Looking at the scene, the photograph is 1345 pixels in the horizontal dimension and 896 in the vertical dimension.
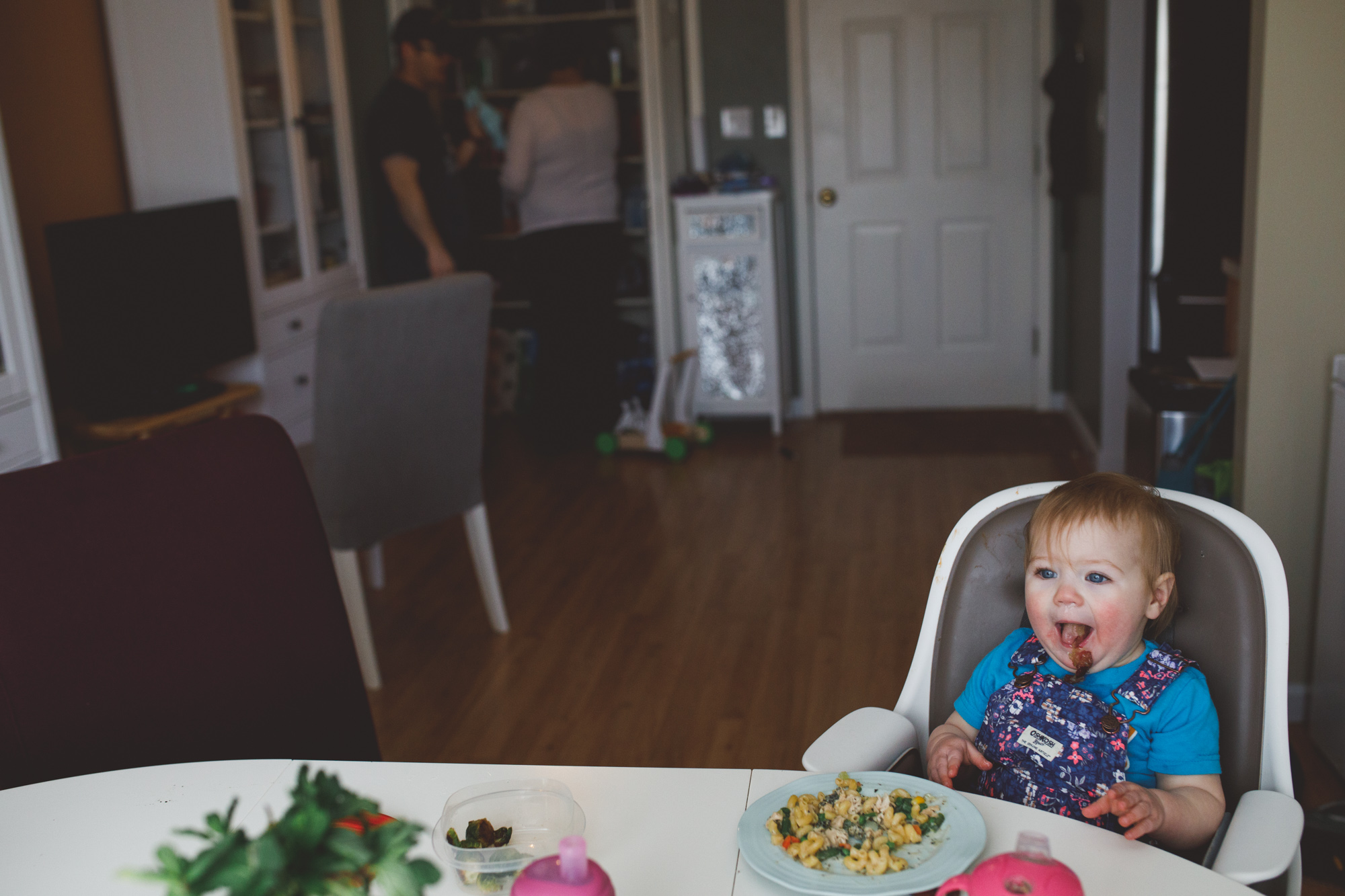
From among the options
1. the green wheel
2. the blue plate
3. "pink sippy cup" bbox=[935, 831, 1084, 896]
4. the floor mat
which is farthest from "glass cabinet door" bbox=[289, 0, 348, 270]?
"pink sippy cup" bbox=[935, 831, 1084, 896]

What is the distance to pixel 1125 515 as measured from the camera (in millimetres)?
1329

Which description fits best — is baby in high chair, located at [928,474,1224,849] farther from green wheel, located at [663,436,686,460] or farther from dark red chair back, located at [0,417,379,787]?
green wheel, located at [663,436,686,460]

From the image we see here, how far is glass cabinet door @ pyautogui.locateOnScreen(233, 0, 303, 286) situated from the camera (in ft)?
12.7

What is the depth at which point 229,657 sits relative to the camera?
1527mm

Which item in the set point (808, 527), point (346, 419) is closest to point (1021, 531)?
point (346, 419)

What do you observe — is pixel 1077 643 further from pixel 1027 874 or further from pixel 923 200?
pixel 923 200

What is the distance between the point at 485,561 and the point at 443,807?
200 cm

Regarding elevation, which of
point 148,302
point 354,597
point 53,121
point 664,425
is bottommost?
point 664,425

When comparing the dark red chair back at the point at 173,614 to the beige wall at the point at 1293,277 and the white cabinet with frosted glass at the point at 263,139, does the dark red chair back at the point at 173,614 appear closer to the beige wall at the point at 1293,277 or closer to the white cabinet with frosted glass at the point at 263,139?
the beige wall at the point at 1293,277

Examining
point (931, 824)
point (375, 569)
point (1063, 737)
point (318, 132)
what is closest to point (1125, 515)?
point (1063, 737)

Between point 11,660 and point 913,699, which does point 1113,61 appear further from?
point 11,660

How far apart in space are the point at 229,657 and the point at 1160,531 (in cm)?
112

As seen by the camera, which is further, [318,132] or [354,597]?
[318,132]

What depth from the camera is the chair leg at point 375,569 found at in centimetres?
353
